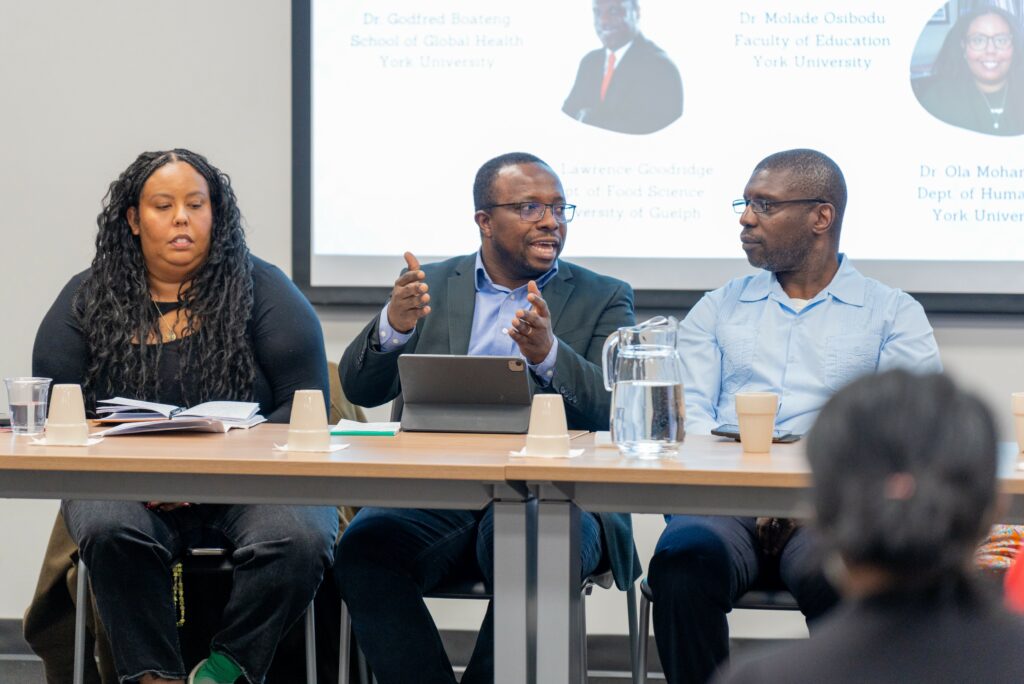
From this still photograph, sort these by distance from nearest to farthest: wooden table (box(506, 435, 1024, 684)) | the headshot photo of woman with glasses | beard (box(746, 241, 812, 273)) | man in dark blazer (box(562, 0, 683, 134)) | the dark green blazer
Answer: wooden table (box(506, 435, 1024, 684))
the dark green blazer
beard (box(746, 241, 812, 273))
the headshot photo of woman with glasses
man in dark blazer (box(562, 0, 683, 134))

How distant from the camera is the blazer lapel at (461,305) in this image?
2754mm

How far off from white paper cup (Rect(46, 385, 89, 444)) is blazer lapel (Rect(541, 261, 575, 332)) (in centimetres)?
105

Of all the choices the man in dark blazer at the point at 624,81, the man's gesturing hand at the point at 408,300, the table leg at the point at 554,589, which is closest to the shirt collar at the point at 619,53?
the man in dark blazer at the point at 624,81

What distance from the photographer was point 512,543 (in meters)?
1.86

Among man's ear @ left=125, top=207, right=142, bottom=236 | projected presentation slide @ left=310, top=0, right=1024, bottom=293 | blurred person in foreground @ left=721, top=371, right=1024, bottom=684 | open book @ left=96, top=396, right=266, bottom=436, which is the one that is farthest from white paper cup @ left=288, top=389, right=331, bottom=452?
projected presentation slide @ left=310, top=0, right=1024, bottom=293

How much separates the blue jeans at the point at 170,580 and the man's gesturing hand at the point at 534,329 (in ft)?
1.83

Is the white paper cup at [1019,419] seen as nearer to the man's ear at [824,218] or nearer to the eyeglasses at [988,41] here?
the man's ear at [824,218]

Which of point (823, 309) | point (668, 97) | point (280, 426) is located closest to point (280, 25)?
point (668, 97)

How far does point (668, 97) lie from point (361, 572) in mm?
1696

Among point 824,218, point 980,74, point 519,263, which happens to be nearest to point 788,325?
point 824,218

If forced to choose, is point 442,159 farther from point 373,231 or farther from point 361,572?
point 361,572

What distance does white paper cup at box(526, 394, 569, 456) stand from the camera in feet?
6.24

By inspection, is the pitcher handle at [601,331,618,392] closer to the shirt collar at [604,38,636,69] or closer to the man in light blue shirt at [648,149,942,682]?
the man in light blue shirt at [648,149,942,682]

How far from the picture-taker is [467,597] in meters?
2.36
